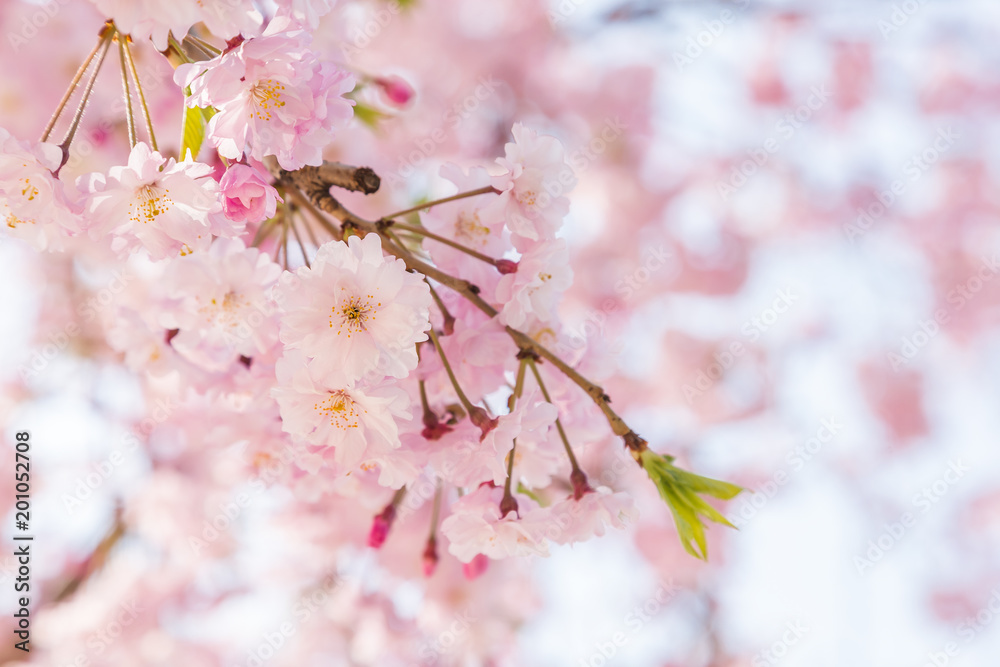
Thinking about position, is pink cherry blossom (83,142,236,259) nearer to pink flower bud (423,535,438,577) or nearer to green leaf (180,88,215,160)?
green leaf (180,88,215,160)

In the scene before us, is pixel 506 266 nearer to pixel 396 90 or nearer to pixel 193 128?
pixel 193 128

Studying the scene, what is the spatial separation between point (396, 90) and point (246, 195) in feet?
4.46

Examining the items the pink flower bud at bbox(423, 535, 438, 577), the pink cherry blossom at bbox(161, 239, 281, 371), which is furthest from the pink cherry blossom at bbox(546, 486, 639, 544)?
the pink flower bud at bbox(423, 535, 438, 577)

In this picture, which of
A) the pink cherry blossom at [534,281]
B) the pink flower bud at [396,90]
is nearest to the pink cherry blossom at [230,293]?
the pink cherry blossom at [534,281]

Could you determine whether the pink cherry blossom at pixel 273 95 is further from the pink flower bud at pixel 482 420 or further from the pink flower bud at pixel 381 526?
the pink flower bud at pixel 381 526

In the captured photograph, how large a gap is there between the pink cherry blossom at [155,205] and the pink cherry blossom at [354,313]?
5.4 inches

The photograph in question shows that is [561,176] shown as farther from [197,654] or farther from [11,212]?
[197,654]

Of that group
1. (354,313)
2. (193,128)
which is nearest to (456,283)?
(354,313)

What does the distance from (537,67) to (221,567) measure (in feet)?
11.1

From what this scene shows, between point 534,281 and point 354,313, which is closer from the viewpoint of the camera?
point 354,313

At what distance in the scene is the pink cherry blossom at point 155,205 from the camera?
2.74 feet

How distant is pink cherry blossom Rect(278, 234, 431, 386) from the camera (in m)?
0.83

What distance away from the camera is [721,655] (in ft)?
13.5

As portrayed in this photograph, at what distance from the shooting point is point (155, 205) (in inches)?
33.8
